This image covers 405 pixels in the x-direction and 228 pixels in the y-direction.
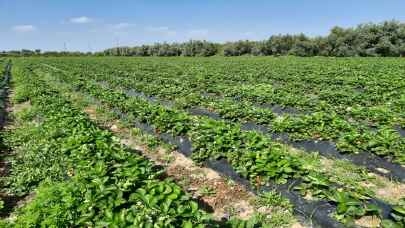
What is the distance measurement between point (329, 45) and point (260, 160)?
52608mm

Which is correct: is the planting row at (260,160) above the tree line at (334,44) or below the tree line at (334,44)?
below

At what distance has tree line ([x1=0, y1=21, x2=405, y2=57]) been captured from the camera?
157 feet

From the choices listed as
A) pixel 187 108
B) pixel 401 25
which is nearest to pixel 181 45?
pixel 401 25

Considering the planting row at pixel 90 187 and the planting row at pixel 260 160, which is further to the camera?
the planting row at pixel 260 160

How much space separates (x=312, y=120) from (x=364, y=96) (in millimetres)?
4969

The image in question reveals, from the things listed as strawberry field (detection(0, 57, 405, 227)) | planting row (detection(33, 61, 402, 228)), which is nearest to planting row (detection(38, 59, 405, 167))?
strawberry field (detection(0, 57, 405, 227))

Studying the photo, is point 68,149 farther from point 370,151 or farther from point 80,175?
point 370,151

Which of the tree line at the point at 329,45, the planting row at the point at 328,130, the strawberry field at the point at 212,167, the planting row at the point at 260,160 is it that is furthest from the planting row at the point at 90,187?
the tree line at the point at 329,45

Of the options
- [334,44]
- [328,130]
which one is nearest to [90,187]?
[328,130]

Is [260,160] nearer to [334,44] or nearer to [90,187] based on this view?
[90,187]

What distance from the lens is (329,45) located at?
54281mm

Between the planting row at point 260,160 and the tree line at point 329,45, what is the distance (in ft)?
152

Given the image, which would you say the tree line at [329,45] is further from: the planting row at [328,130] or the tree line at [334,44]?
the planting row at [328,130]

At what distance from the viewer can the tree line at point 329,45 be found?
47.9 m
